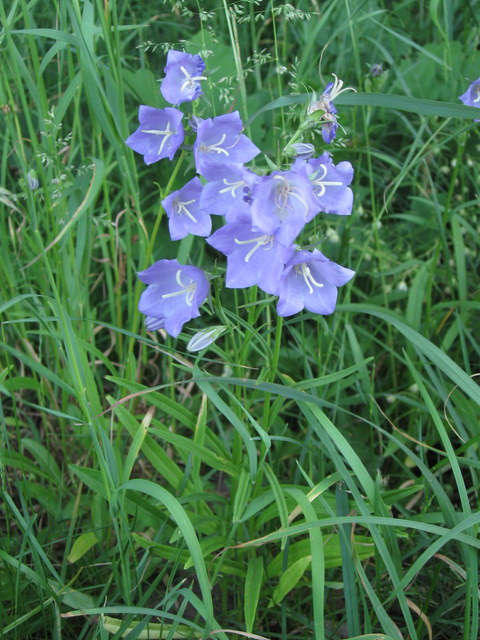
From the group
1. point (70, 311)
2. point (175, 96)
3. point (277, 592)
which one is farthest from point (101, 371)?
point (175, 96)

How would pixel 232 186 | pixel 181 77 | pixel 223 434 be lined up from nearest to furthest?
pixel 232 186, pixel 181 77, pixel 223 434

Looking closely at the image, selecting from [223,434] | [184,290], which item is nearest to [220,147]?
[184,290]

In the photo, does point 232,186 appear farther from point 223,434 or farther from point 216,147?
point 223,434

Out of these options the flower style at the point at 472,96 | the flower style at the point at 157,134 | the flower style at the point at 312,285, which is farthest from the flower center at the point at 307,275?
the flower style at the point at 472,96

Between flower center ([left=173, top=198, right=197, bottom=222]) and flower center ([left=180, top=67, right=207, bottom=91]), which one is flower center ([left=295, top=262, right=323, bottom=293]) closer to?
flower center ([left=173, top=198, right=197, bottom=222])

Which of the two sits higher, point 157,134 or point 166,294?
point 157,134

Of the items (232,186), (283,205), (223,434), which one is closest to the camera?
(283,205)
